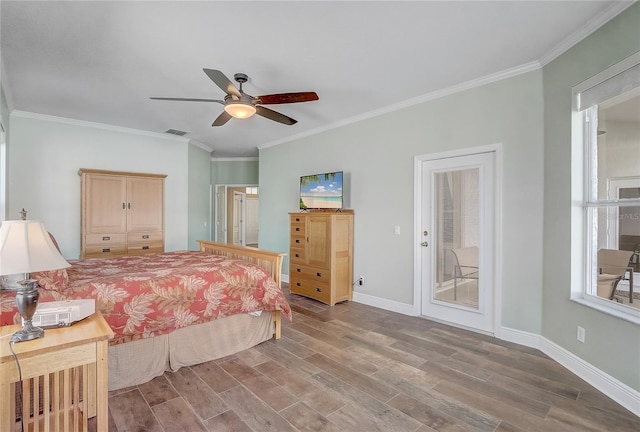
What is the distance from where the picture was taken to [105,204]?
470cm

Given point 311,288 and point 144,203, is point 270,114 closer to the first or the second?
point 311,288

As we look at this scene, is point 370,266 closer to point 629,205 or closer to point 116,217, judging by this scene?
point 629,205

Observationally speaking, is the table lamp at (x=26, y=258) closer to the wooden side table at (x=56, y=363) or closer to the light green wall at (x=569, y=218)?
the wooden side table at (x=56, y=363)

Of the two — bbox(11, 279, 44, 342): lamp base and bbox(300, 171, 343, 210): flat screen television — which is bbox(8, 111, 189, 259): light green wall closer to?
bbox(300, 171, 343, 210): flat screen television

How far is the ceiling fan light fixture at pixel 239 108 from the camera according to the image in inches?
112

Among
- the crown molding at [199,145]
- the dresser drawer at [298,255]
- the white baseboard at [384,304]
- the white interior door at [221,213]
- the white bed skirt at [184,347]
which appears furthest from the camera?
the white interior door at [221,213]

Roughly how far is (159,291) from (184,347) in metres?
0.55

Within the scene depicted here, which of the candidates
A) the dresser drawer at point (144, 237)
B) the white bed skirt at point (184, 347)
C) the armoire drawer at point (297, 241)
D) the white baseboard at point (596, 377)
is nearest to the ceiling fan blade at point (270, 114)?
the armoire drawer at point (297, 241)

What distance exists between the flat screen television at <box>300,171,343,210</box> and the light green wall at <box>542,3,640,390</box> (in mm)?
2485

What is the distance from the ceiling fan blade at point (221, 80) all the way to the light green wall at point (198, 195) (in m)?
3.81

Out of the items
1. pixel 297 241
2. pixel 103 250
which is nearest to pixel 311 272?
pixel 297 241

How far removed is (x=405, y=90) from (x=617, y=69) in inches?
72.7

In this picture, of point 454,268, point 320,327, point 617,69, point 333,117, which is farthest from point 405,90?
point 320,327

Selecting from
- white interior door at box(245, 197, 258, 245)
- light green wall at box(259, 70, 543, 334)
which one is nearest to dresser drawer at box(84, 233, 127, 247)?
light green wall at box(259, 70, 543, 334)
